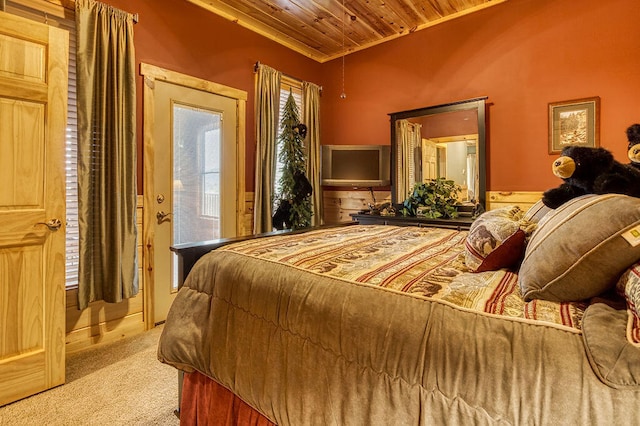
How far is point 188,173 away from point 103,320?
1379 millimetres

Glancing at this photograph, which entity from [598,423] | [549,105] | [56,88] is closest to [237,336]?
[598,423]

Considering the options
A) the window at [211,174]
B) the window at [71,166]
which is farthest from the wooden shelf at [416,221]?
the window at [71,166]

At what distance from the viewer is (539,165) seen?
3098 mm

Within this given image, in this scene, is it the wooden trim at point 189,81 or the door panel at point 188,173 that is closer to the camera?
the wooden trim at point 189,81

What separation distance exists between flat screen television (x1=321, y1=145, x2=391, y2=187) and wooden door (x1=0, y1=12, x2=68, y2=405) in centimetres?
277

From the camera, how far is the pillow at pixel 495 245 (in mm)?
1237

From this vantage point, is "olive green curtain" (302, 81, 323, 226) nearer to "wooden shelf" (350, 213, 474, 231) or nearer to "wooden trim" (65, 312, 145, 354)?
"wooden shelf" (350, 213, 474, 231)

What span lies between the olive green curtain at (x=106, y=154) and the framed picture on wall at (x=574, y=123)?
3534mm

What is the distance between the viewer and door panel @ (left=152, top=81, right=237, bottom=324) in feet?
9.59

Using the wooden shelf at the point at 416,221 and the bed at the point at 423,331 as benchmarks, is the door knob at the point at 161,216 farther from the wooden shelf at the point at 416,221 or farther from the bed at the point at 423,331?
the wooden shelf at the point at 416,221

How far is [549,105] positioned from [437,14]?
4.87 feet

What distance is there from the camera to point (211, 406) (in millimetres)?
1358

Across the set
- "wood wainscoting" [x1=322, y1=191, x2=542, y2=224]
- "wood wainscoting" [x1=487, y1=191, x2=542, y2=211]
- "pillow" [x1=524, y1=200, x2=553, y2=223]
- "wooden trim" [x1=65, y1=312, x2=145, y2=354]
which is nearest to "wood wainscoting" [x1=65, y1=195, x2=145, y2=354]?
"wooden trim" [x1=65, y1=312, x2=145, y2=354]

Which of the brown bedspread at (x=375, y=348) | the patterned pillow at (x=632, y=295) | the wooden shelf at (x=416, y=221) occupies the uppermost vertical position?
the wooden shelf at (x=416, y=221)
